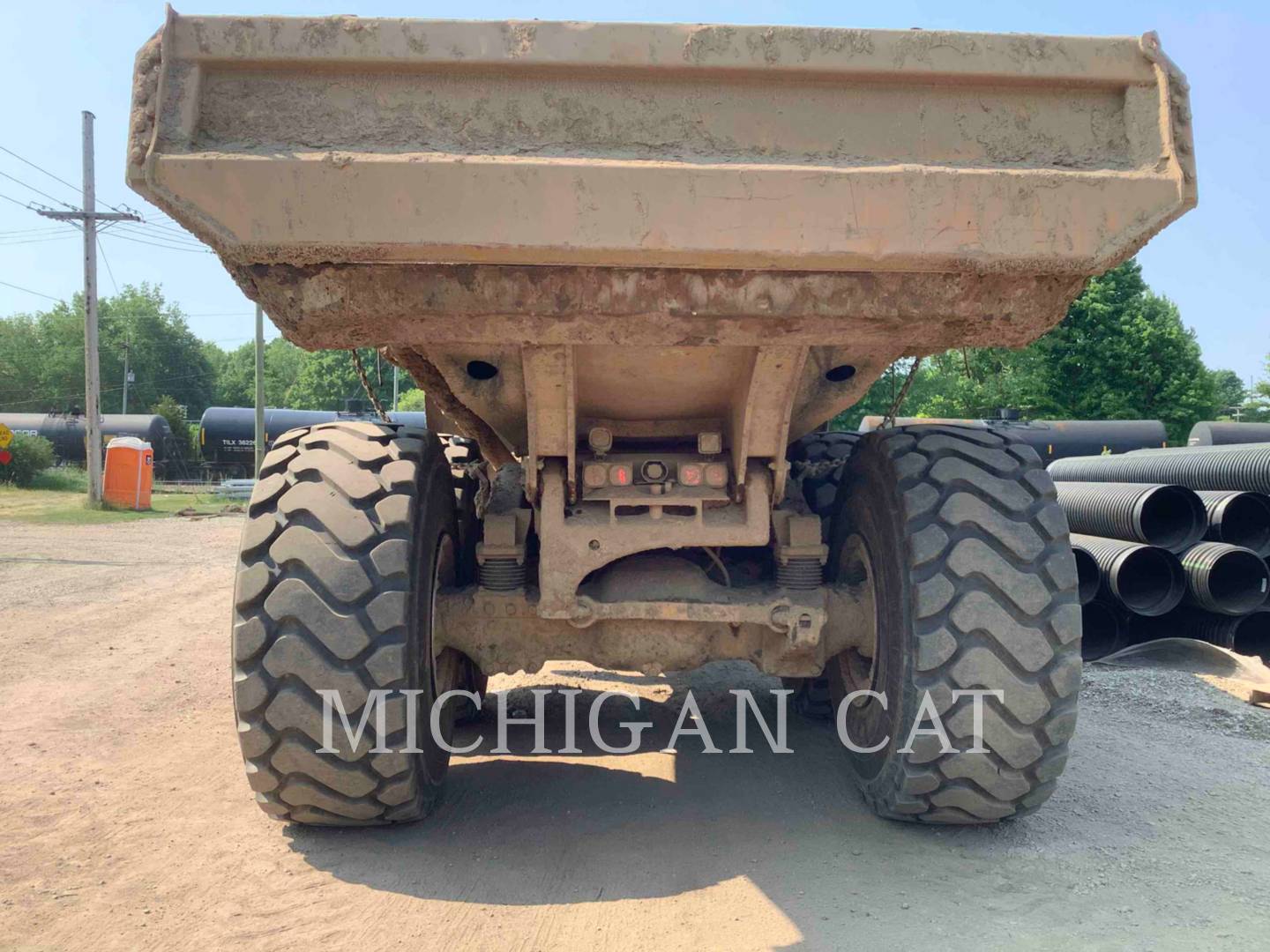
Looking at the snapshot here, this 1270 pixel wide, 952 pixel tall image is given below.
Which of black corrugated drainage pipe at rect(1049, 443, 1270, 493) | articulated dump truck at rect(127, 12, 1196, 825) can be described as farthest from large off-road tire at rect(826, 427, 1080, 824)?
black corrugated drainage pipe at rect(1049, 443, 1270, 493)

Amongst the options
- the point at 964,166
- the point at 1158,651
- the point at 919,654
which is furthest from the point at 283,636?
the point at 1158,651

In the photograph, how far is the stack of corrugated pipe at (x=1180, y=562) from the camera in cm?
725

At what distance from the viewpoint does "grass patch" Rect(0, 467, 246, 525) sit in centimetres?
2030

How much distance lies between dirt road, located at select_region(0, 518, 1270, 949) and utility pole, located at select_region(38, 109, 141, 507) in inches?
768

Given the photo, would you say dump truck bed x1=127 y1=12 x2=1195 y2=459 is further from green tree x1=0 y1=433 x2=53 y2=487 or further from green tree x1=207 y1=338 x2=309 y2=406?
green tree x1=207 y1=338 x2=309 y2=406

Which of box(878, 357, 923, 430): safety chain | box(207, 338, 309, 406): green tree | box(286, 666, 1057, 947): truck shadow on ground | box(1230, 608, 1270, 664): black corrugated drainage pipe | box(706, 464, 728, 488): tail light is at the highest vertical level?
box(207, 338, 309, 406): green tree

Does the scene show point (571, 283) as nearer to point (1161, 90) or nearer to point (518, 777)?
point (1161, 90)

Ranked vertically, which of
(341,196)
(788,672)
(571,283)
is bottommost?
(788,672)

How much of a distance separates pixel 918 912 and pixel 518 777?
1981mm

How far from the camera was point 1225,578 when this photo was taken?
23.9 feet

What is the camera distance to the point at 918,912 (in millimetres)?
2965

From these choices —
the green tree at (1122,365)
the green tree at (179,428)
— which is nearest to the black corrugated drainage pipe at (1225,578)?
the green tree at (1122,365)

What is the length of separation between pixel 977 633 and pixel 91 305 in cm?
2500

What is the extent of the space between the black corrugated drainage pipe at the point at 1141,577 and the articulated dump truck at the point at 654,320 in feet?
14.1
